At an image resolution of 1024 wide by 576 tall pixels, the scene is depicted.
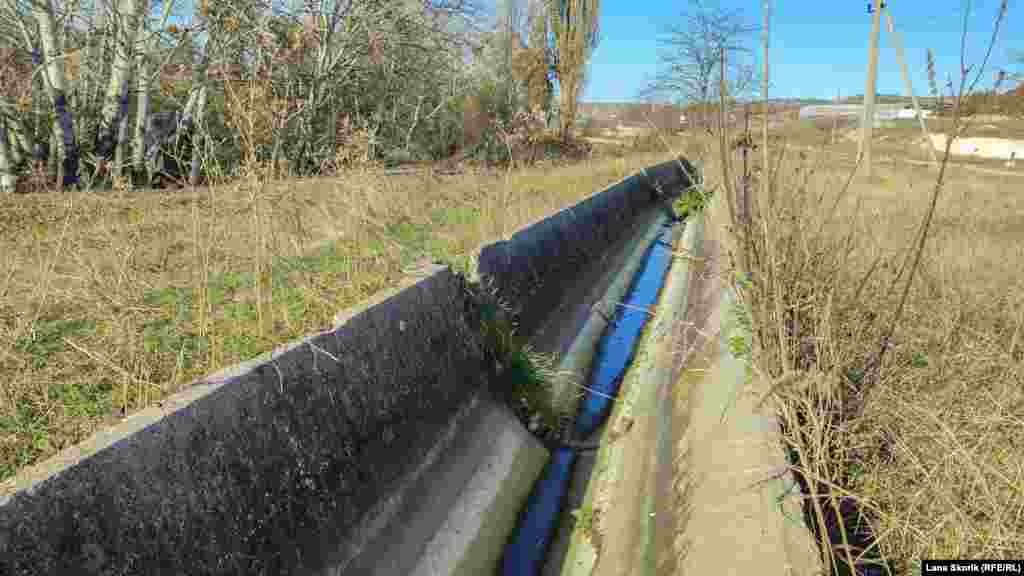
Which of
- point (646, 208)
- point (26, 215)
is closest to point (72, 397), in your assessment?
point (26, 215)

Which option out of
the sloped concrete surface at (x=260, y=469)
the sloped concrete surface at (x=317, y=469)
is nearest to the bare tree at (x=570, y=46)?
the sloped concrete surface at (x=317, y=469)

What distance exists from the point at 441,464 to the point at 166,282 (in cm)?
243

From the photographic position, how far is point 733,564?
2801mm

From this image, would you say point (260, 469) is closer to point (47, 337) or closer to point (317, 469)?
point (317, 469)

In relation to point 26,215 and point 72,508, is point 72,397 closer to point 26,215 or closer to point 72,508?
point 72,508

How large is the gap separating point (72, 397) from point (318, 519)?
1.14 m

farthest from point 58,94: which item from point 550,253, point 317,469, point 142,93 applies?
point 317,469

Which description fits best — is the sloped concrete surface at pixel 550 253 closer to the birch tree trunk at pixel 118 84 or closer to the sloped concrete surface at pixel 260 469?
the sloped concrete surface at pixel 260 469

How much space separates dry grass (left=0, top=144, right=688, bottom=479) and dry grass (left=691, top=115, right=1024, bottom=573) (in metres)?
2.44

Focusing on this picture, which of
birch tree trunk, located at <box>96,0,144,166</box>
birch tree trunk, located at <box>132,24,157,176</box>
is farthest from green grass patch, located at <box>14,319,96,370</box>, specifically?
birch tree trunk, located at <box>96,0,144,166</box>

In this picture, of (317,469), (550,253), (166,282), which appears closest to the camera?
(317,469)

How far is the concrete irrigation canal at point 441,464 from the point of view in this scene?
2.23 metres

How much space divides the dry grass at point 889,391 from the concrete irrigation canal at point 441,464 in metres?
0.29

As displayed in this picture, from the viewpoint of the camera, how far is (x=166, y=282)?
500 cm
